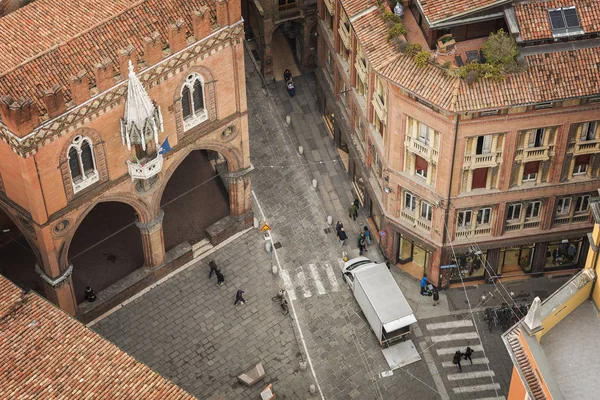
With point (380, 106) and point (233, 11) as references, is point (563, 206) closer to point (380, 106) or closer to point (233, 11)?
point (380, 106)

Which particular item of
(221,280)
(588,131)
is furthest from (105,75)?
(588,131)

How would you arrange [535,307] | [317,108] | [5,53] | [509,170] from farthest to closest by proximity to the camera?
[317,108] → [509,170] → [5,53] → [535,307]

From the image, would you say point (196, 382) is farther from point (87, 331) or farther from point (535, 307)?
point (535, 307)

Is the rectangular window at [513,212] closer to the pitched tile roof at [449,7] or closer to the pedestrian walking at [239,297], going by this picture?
the pitched tile roof at [449,7]

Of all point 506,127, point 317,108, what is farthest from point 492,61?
point 317,108

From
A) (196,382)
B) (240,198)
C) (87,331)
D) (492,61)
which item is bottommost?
(196,382)

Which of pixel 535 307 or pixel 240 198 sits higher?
pixel 535 307

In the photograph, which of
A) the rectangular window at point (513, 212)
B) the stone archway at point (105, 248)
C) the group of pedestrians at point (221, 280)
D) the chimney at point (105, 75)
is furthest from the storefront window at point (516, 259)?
the chimney at point (105, 75)

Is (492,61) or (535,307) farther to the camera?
(492,61)

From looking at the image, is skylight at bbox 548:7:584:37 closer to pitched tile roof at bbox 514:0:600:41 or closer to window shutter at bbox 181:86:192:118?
pitched tile roof at bbox 514:0:600:41
